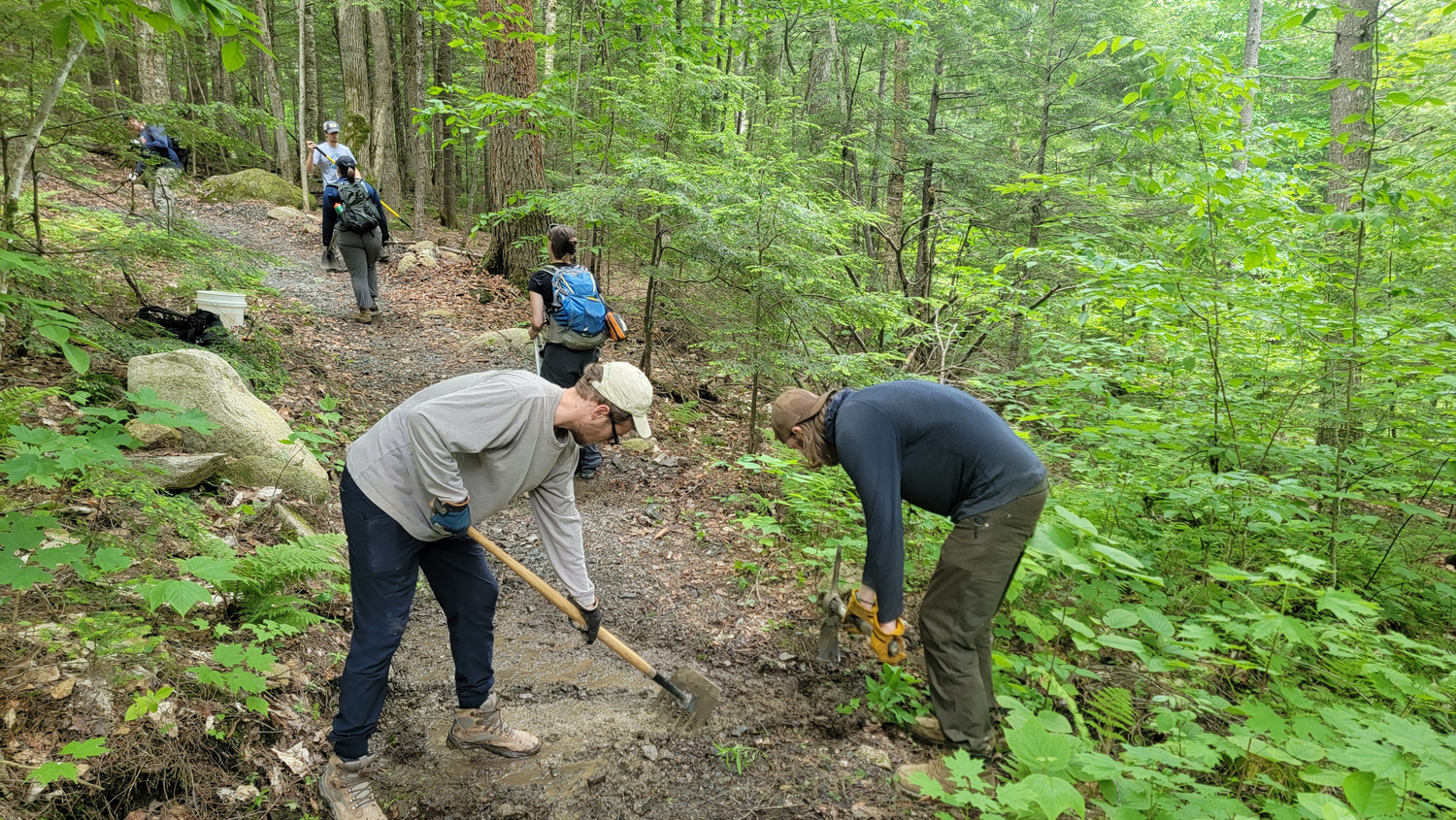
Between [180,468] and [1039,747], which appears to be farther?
[180,468]

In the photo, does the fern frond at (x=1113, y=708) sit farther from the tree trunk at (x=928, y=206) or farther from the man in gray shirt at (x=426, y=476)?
the tree trunk at (x=928, y=206)

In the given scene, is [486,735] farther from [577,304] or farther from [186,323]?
[186,323]

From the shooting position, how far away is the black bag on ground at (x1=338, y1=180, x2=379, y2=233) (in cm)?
854

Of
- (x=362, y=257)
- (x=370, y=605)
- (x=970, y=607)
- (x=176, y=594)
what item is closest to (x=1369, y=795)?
(x=970, y=607)

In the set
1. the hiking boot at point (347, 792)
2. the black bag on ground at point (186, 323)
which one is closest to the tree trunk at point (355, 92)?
the black bag on ground at point (186, 323)

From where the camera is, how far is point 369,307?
9.38 metres

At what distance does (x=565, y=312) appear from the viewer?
5.89 m

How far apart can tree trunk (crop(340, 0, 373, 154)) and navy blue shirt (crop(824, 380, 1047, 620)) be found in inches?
636

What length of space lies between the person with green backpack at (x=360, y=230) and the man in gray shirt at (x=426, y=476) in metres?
7.21

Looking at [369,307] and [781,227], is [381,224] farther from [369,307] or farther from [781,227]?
[781,227]

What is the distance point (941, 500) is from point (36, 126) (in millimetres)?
5169

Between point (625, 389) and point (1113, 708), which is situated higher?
point (625, 389)

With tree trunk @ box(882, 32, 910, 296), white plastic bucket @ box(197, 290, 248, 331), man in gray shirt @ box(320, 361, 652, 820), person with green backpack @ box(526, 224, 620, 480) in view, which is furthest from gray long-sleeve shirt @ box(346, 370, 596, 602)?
tree trunk @ box(882, 32, 910, 296)

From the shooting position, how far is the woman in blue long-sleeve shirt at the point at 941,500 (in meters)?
3.04
